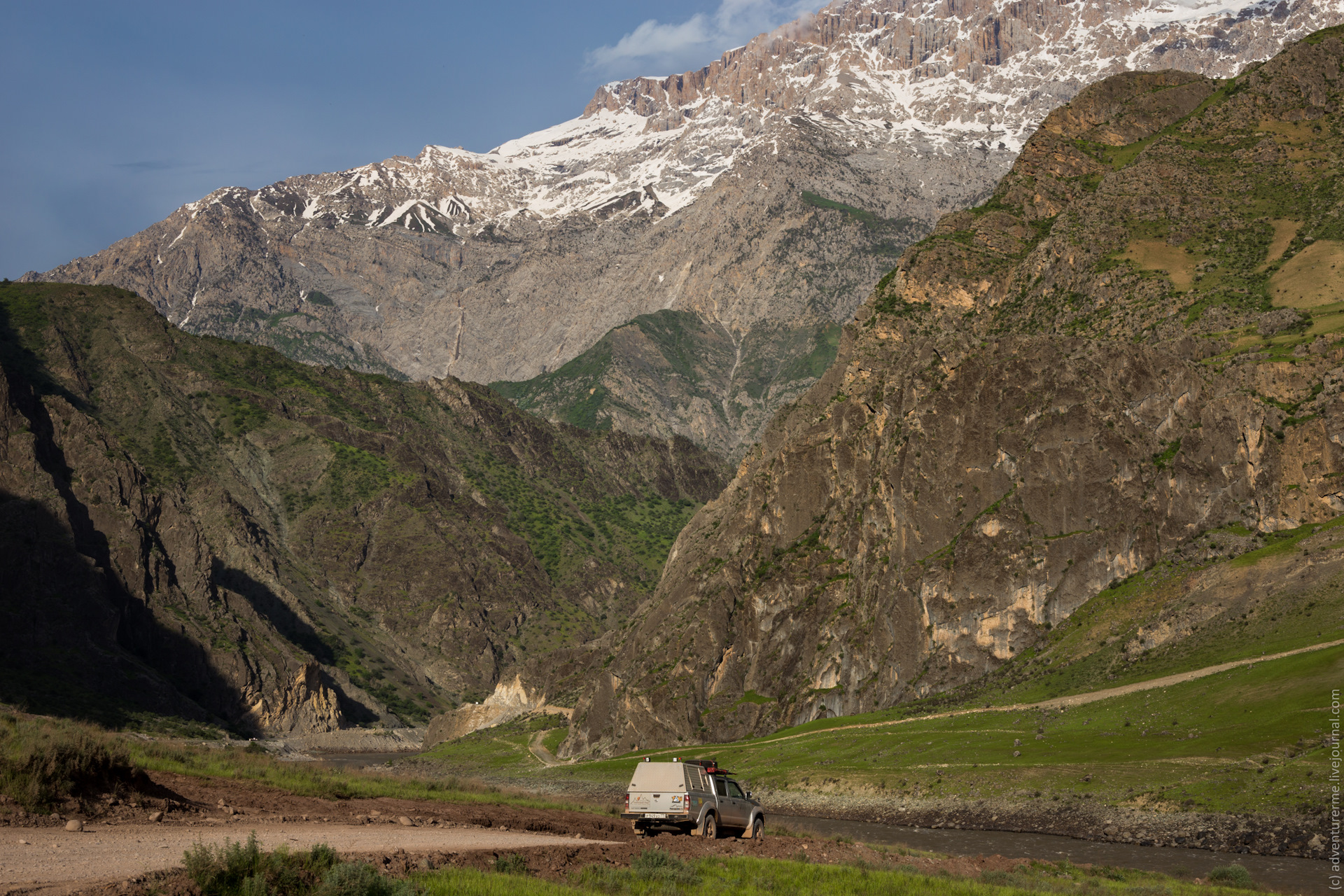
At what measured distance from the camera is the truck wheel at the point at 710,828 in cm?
3394

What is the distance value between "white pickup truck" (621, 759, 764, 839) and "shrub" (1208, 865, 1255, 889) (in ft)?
67.9

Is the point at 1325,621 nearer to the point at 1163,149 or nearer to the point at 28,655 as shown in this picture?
the point at 1163,149

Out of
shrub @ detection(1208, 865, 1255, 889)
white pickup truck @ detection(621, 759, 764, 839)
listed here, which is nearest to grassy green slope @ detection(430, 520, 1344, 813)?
shrub @ detection(1208, 865, 1255, 889)

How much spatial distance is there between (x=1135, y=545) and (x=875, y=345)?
2042 inches

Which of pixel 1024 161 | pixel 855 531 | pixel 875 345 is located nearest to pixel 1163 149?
pixel 1024 161

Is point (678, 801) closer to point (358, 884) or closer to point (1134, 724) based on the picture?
point (358, 884)

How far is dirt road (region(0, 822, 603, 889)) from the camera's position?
17708 millimetres

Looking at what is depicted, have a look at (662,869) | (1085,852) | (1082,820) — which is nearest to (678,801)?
(662,869)

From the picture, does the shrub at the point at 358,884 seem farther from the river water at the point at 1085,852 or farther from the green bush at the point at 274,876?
the river water at the point at 1085,852

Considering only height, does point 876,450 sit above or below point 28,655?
above

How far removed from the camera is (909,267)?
145m

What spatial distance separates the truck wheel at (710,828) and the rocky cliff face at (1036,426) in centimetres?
6604

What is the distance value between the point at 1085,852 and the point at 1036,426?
5453 cm

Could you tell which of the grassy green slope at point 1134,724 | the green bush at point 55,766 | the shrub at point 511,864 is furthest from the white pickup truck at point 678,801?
the grassy green slope at point 1134,724
